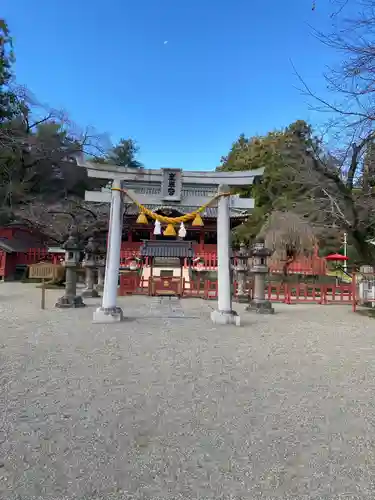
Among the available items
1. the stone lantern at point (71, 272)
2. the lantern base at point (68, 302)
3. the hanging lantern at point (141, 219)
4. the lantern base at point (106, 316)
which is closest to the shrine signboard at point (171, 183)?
the hanging lantern at point (141, 219)

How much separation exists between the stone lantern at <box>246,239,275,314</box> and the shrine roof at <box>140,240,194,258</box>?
21.4 ft

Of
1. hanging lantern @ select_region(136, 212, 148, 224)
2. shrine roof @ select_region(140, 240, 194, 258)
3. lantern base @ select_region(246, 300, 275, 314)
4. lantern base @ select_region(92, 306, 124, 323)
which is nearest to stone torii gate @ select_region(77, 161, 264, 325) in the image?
lantern base @ select_region(92, 306, 124, 323)

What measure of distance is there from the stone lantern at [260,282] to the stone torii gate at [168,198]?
7.45 feet

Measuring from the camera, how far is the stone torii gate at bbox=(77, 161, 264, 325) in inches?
307

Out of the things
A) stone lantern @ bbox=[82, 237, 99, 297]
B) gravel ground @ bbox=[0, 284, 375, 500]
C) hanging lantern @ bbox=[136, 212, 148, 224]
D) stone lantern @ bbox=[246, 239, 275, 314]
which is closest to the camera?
gravel ground @ bbox=[0, 284, 375, 500]

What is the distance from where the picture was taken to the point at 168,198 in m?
8.52

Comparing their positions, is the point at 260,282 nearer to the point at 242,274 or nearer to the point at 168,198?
the point at 242,274

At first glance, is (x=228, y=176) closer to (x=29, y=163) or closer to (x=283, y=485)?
(x=283, y=485)

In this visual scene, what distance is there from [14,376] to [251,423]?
2.88 meters

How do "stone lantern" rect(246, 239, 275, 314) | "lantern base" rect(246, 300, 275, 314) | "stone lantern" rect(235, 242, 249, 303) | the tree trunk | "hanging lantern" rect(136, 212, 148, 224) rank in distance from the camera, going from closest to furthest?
1. "hanging lantern" rect(136, 212, 148, 224)
2. the tree trunk
3. "lantern base" rect(246, 300, 275, 314)
4. "stone lantern" rect(246, 239, 275, 314)
5. "stone lantern" rect(235, 242, 249, 303)

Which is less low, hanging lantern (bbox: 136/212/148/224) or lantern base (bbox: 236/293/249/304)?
hanging lantern (bbox: 136/212/148/224)

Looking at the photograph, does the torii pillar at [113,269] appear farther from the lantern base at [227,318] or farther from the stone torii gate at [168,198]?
the lantern base at [227,318]

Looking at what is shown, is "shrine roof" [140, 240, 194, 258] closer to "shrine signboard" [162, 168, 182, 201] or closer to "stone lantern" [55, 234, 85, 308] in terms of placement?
"stone lantern" [55, 234, 85, 308]

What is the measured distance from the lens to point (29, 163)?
25.4m
